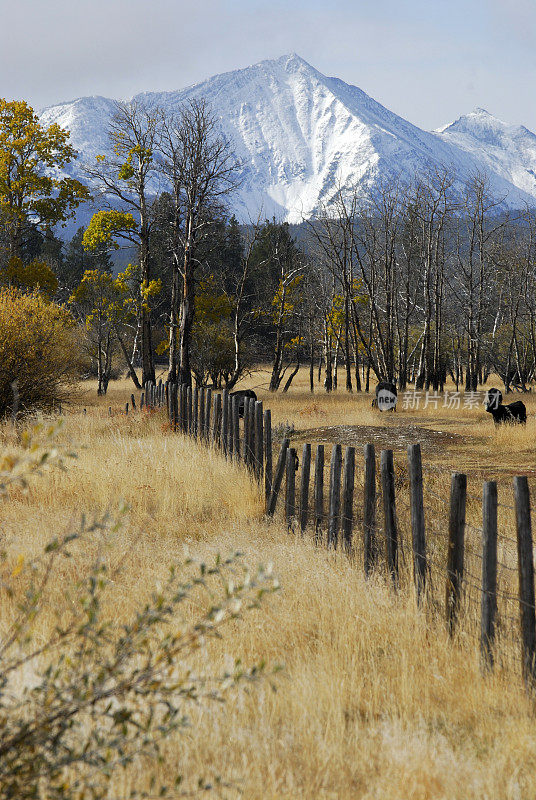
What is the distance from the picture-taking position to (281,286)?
30.4 metres

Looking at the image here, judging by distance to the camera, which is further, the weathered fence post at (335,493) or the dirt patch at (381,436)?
the dirt patch at (381,436)

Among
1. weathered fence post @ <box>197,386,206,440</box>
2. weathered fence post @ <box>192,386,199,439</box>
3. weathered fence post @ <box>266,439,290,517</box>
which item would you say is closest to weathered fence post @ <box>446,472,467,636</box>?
weathered fence post @ <box>266,439,290,517</box>

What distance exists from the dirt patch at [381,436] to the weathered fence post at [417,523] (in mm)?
9836

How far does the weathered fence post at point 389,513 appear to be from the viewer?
480cm

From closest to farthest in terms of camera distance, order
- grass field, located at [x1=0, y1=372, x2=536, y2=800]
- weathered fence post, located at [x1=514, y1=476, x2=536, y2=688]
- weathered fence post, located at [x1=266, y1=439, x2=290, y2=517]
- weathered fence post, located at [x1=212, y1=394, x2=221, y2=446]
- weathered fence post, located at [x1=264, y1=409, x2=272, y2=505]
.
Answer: grass field, located at [x1=0, y1=372, x2=536, y2=800], weathered fence post, located at [x1=514, y1=476, x2=536, y2=688], weathered fence post, located at [x1=266, y1=439, x2=290, y2=517], weathered fence post, located at [x1=264, y1=409, x2=272, y2=505], weathered fence post, located at [x1=212, y1=394, x2=221, y2=446]

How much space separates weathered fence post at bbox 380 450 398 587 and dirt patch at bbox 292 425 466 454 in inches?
375

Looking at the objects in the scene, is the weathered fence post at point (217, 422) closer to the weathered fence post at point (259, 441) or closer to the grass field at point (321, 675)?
the weathered fence post at point (259, 441)

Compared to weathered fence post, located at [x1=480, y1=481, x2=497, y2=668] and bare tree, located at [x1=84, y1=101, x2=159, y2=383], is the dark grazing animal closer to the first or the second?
bare tree, located at [x1=84, y1=101, x2=159, y2=383]

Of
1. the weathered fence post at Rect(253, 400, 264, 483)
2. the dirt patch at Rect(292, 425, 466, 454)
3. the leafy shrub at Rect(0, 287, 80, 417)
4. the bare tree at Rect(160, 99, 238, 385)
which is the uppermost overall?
the bare tree at Rect(160, 99, 238, 385)

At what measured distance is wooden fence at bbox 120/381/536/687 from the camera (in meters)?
3.66

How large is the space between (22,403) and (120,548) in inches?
329

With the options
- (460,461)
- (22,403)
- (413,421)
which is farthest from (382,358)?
(22,403)

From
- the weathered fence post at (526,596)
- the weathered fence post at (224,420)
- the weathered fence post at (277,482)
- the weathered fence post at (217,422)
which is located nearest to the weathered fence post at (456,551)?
the weathered fence post at (526,596)

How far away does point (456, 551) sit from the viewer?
4133 millimetres
